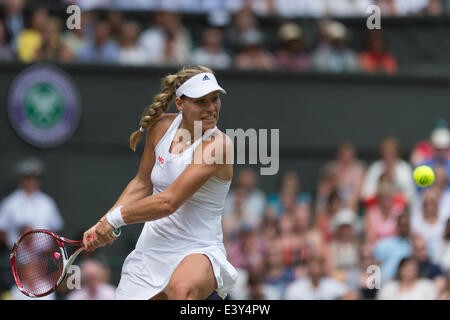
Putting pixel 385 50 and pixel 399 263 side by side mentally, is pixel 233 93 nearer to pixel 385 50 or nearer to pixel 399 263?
pixel 385 50

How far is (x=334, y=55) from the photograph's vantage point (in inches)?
430

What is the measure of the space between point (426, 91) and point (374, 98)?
25.4 inches

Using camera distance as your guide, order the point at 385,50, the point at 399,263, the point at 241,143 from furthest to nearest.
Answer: the point at 385,50
the point at 241,143
the point at 399,263

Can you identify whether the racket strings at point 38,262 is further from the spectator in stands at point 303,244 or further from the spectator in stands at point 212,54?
the spectator in stands at point 212,54

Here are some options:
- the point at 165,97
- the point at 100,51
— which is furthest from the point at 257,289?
the point at 100,51

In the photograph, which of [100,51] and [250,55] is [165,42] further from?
[250,55]

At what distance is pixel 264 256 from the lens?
29.2 feet

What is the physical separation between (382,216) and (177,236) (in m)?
4.33

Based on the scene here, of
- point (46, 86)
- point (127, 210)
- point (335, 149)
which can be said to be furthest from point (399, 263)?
point (46, 86)

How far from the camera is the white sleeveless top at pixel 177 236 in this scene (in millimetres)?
5129

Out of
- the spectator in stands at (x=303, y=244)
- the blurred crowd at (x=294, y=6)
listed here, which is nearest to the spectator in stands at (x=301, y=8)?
the blurred crowd at (x=294, y=6)

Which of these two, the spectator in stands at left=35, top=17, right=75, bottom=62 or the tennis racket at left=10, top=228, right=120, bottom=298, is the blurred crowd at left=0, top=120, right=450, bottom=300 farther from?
the tennis racket at left=10, top=228, right=120, bottom=298

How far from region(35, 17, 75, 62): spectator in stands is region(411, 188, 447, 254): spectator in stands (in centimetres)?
463

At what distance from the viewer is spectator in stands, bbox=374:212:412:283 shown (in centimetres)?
847
